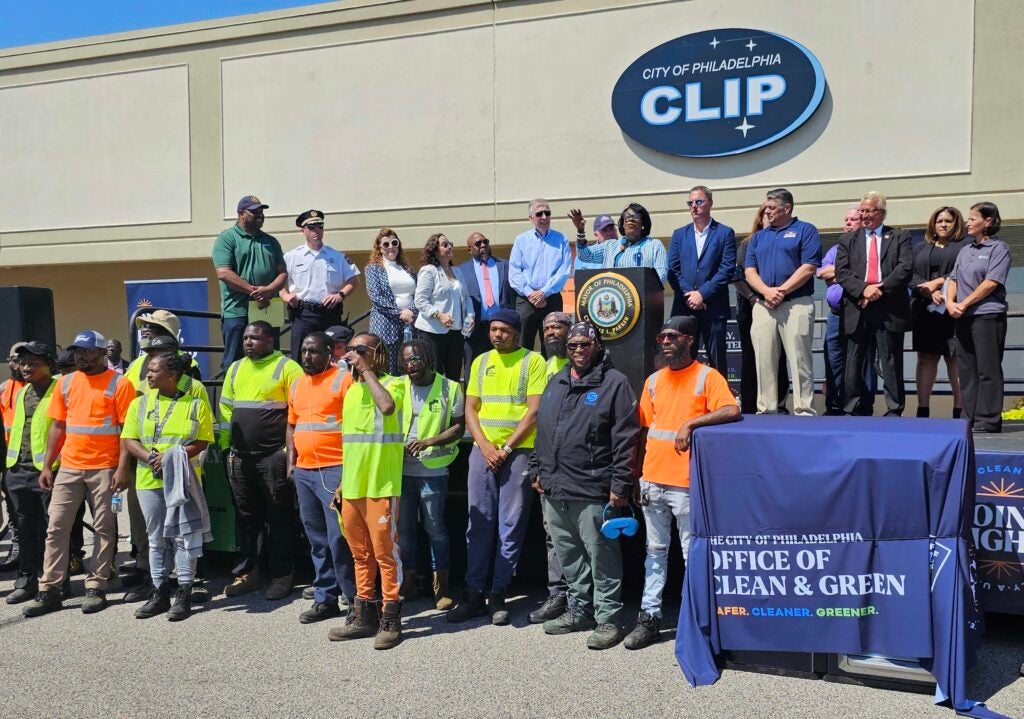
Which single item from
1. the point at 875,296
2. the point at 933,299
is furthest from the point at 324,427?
the point at 933,299

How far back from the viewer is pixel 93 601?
22.6 feet

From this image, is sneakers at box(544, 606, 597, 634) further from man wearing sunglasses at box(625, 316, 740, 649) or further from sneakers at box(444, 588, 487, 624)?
sneakers at box(444, 588, 487, 624)

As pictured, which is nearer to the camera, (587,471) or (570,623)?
(587,471)

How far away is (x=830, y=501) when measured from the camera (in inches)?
199

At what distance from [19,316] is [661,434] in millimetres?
6832

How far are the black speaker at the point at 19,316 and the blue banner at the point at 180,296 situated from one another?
6.65 meters

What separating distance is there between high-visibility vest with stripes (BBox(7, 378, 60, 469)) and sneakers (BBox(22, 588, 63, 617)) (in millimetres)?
1012

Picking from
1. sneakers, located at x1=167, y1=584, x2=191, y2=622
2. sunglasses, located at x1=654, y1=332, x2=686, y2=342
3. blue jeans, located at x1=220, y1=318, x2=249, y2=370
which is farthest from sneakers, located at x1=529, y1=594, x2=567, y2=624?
blue jeans, located at x1=220, y1=318, x2=249, y2=370

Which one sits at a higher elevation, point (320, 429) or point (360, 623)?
point (320, 429)

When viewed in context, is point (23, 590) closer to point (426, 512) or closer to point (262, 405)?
point (262, 405)

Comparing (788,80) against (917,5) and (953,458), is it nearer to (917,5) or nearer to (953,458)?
(917,5)

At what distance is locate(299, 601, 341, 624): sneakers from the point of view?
21.1 ft

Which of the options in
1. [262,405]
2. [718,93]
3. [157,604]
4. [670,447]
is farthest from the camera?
[718,93]

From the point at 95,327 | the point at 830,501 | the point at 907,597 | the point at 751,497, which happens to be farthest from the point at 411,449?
the point at 95,327
